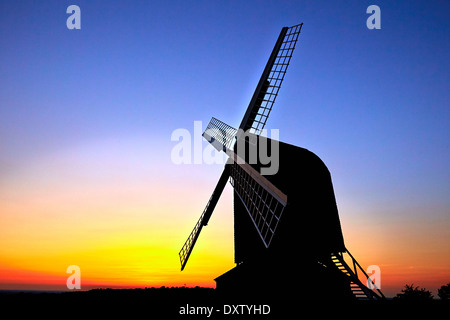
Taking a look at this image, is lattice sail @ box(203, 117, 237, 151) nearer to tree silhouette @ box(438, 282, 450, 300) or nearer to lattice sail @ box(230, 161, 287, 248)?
lattice sail @ box(230, 161, 287, 248)

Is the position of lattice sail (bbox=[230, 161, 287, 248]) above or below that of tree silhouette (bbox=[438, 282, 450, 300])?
above

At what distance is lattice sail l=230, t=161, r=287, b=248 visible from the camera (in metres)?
11.9

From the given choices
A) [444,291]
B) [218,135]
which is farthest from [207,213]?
[444,291]

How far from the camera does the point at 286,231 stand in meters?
12.2

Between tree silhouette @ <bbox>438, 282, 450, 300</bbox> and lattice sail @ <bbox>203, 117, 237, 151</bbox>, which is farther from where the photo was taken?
tree silhouette @ <bbox>438, 282, 450, 300</bbox>

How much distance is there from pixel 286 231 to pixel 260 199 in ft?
5.59

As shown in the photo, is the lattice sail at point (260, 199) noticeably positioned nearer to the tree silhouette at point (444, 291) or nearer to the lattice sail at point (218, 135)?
the lattice sail at point (218, 135)

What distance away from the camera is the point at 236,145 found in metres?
17.3

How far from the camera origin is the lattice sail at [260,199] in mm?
11879

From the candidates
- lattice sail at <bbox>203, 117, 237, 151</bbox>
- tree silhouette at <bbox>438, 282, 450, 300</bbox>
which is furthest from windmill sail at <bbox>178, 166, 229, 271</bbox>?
tree silhouette at <bbox>438, 282, 450, 300</bbox>
